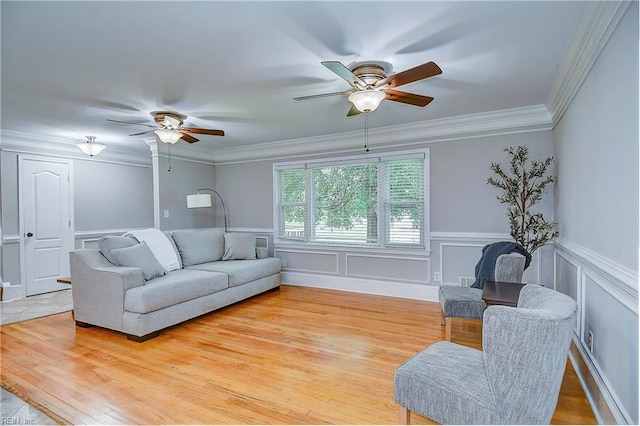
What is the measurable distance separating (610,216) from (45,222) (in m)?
6.75

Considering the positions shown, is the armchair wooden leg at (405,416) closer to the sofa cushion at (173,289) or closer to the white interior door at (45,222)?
the sofa cushion at (173,289)

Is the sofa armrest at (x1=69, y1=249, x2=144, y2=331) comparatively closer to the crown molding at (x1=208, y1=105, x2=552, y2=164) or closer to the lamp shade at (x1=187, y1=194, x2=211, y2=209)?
the lamp shade at (x1=187, y1=194, x2=211, y2=209)

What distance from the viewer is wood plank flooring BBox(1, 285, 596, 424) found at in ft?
6.95

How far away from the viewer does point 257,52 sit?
7.88 feet

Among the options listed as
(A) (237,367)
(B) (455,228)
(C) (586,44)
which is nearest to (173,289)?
(A) (237,367)

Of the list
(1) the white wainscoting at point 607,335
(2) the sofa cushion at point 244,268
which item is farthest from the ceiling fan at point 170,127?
(1) the white wainscoting at point 607,335

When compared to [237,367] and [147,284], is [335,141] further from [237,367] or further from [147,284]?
[237,367]

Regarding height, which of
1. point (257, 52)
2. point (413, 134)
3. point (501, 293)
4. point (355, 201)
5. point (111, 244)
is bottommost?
Answer: point (501, 293)

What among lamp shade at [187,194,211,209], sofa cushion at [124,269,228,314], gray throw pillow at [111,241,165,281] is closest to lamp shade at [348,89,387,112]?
sofa cushion at [124,269,228,314]

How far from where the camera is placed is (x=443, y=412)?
160 centimetres

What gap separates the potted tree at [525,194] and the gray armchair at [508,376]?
2314mm

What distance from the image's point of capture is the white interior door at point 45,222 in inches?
198

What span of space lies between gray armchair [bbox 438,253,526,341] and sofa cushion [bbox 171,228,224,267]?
336cm

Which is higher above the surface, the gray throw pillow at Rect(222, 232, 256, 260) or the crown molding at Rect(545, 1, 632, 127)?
the crown molding at Rect(545, 1, 632, 127)
